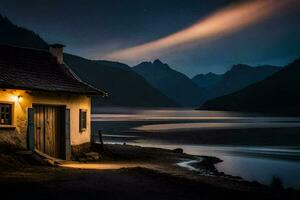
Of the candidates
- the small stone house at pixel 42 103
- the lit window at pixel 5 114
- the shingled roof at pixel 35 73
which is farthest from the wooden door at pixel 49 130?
the lit window at pixel 5 114

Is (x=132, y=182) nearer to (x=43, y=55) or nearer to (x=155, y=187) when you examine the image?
(x=155, y=187)

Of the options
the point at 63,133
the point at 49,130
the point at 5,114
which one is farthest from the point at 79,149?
the point at 5,114

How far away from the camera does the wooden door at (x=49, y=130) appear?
22516 millimetres

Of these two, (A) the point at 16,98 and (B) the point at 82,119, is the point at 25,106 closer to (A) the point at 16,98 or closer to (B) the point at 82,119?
(A) the point at 16,98

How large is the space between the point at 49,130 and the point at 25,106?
7.24ft

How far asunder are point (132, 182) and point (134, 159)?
38.3 ft

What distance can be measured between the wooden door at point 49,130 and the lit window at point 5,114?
→ 163cm

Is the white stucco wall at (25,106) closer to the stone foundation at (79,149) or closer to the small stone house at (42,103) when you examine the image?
the small stone house at (42,103)

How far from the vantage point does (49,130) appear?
2320 cm

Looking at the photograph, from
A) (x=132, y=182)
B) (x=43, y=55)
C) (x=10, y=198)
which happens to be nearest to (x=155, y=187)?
(x=132, y=182)

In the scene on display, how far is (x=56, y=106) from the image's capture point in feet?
76.9

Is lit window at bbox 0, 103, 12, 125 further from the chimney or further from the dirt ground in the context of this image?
the chimney

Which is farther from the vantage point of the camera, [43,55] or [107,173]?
[43,55]

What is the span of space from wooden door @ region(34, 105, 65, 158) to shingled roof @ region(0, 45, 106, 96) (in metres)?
1.25
